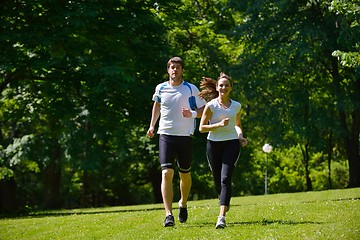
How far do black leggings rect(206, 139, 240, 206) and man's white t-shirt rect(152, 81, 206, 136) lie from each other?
470 mm

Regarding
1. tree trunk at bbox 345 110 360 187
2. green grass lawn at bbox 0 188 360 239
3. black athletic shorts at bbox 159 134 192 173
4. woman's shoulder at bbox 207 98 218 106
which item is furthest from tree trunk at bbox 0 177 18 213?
woman's shoulder at bbox 207 98 218 106

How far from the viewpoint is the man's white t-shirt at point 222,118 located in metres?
8.89

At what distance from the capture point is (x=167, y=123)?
9.00 m

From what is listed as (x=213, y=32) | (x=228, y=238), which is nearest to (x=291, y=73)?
(x=213, y=32)

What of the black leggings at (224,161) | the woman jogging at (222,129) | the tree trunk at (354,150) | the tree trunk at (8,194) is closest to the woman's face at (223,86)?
the woman jogging at (222,129)

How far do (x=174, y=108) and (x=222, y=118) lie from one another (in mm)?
753

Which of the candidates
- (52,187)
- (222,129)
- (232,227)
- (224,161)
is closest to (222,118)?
(222,129)

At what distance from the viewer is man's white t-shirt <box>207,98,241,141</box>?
889 centimetres

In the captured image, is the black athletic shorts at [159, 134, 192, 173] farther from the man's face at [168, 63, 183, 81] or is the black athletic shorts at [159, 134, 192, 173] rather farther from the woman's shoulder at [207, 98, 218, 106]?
the man's face at [168, 63, 183, 81]

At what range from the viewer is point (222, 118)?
29.2ft

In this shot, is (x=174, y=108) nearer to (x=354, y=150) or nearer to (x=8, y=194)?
(x=354, y=150)

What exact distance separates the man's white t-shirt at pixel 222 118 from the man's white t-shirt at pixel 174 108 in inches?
14.0

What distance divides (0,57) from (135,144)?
16.6m

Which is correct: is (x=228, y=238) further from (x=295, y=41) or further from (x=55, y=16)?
(x=295, y=41)
